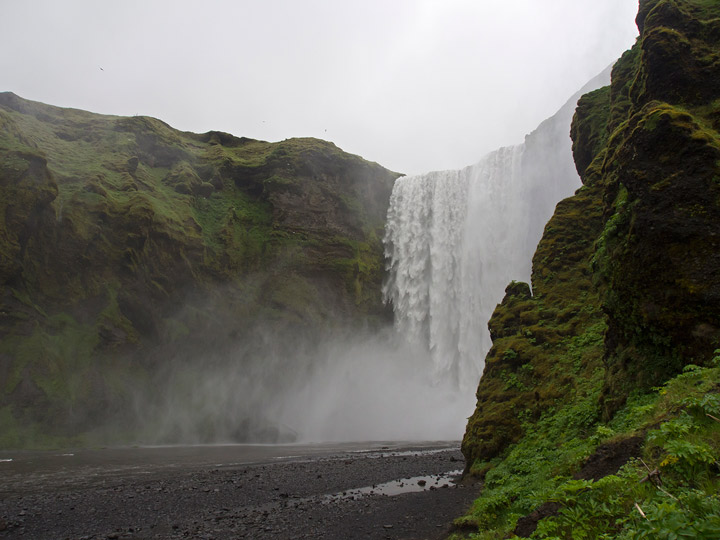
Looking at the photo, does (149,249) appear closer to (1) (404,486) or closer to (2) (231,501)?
(2) (231,501)

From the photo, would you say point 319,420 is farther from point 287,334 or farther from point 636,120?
point 636,120

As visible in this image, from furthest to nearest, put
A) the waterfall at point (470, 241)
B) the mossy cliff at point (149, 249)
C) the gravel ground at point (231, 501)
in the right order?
1. the waterfall at point (470, 241)
2. the mossy cliff at point (149, 249)
3. the gravel ground at point (231, 501)

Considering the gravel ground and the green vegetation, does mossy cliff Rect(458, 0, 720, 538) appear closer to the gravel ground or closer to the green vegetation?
the green vegetation

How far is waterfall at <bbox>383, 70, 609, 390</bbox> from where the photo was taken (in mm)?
41469

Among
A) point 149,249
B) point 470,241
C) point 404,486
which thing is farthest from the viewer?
point 470,241

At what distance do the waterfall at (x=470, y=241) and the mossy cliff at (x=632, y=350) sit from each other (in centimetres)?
2458

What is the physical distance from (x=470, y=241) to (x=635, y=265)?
1452 inches

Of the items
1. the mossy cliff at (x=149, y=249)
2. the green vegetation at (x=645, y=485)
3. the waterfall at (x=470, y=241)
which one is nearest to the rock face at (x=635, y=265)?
the green vegetation at (x=645, y=485)

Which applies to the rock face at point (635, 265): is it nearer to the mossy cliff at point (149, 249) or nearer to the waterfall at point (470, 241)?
the waterfall at point (470, 241)

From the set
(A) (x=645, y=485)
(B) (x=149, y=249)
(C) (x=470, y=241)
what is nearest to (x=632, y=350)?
(A) (x=645, y=485)

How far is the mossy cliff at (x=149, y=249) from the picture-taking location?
1315 inches

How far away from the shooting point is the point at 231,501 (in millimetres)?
12914

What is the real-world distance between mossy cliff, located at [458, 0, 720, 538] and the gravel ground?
214 centimetres

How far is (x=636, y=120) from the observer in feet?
37.9
